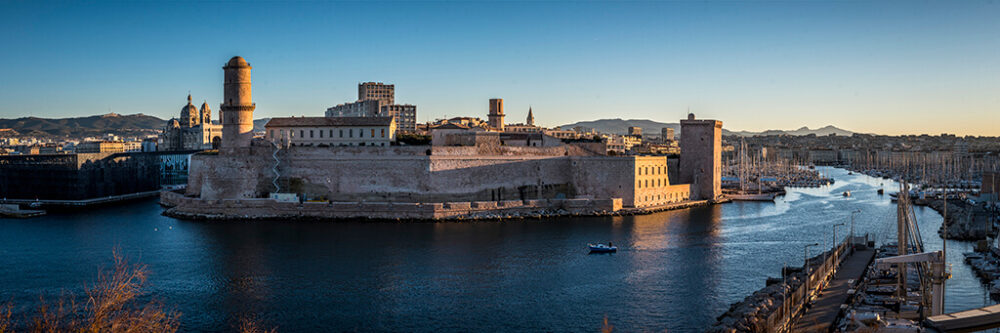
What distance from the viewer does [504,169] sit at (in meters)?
29.7

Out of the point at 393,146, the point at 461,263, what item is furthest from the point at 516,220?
the point at 461,263

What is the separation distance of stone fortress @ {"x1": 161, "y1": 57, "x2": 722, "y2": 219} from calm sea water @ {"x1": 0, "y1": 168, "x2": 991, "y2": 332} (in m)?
1.65

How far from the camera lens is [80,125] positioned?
484ft

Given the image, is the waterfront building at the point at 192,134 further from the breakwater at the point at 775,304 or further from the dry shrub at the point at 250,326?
the breakwater at the point at 775,304

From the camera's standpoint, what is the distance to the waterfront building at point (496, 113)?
46188mm

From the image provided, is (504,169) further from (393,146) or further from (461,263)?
(461,263)

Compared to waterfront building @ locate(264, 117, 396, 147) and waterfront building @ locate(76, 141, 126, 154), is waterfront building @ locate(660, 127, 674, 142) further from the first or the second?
waterfront building @ locate(264, 117, 396, 147)

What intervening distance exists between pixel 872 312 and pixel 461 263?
9055 mm

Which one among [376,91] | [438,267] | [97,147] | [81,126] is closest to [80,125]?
[81,126]

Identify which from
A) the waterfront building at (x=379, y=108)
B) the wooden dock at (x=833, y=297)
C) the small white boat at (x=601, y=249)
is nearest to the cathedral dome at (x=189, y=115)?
the waterfront building at (x=379, y=108)

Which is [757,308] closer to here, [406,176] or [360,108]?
[406,176]

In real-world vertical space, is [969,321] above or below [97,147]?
below

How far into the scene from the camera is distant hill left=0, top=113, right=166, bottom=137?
137 meters

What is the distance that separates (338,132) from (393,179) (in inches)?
146
